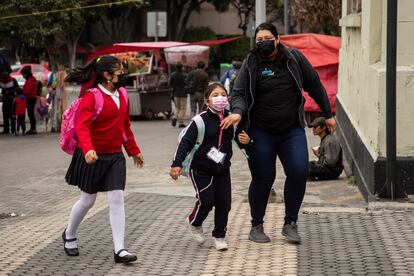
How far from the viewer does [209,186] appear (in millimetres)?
7840

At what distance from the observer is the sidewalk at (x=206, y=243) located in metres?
7.29

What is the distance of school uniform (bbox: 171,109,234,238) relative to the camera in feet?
25.5

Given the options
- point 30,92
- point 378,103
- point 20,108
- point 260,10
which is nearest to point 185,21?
point 30,92

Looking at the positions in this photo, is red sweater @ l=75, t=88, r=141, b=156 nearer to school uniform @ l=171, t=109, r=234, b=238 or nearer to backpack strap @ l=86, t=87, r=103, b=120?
backpack strap @ l=86, t=87, r=103, b=120

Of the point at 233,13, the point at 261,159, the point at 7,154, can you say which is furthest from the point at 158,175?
the point at 233,13

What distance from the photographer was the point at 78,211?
7.77 metres

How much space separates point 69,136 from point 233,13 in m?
63.6

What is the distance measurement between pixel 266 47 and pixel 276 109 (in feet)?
1.63

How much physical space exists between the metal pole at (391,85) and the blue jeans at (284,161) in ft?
5.41

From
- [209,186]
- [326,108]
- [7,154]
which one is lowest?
[7,154]

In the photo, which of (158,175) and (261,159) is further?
(158,175)

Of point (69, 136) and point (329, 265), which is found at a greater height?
point (69, 136)

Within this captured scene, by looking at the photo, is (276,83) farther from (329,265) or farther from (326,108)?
(329,265)

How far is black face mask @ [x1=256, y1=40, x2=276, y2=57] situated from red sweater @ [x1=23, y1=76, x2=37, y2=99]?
16752 mm
